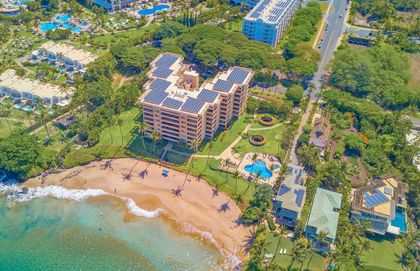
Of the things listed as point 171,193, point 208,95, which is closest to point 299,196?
point 171,193

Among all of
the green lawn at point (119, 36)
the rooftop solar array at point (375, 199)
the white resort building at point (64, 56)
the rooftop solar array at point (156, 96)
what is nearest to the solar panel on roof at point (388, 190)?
the rooftop solar array at point (375, 199)

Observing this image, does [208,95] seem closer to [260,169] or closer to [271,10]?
[260,169]

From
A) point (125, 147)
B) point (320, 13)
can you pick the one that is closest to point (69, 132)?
point (125, 147)

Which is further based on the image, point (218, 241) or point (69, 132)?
point (69, 132)

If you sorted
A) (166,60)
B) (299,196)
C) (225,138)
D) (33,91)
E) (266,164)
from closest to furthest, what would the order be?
1. (299,196)
2. (266,164)
3. (225,138)
4. (33,91)
5. (166,60)

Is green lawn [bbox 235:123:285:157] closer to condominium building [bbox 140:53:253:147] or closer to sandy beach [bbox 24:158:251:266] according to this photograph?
condominium building [bbox 140:53:253:147]

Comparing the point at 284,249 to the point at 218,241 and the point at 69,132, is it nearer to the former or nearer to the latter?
the point at 218,241

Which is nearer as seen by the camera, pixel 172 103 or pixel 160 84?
pixel 172 103
